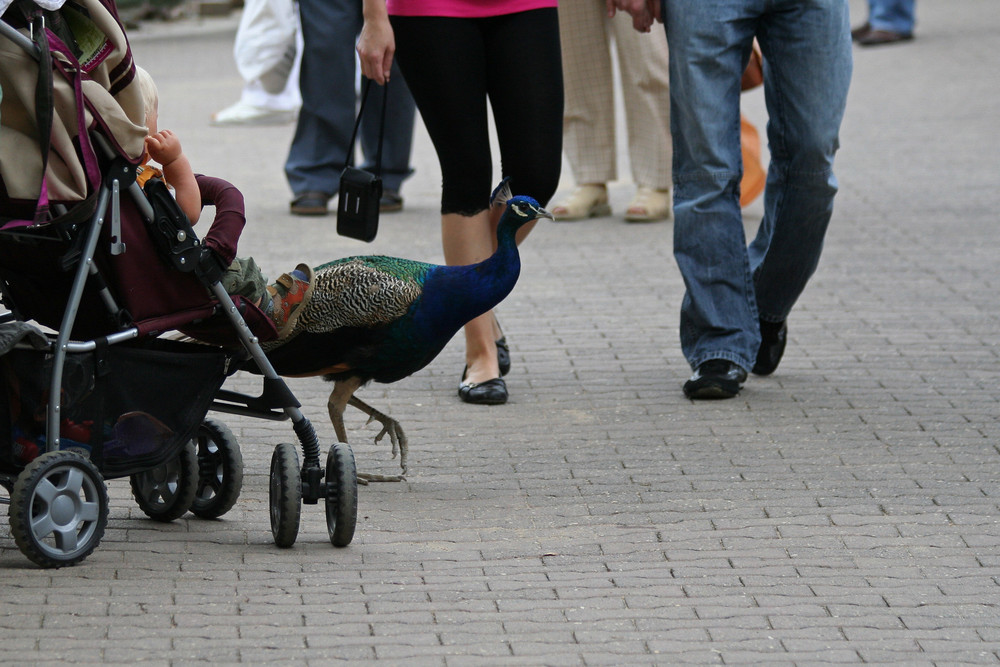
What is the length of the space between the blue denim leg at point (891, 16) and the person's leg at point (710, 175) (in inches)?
481

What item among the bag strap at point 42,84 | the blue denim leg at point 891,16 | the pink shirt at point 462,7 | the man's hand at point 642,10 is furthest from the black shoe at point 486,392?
the blue denim leg at point 891,16

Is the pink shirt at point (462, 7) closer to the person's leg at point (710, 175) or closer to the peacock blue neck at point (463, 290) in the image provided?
the person's leg at point (710, 175)

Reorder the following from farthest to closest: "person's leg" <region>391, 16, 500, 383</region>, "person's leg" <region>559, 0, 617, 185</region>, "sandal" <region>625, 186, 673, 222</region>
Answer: "sandal" <region>625, 186, 673, 222</region>
"person's leg" <region>559, 0, 617, 185</region>
"person's leg" <region>391, 16, 500, 383</region>

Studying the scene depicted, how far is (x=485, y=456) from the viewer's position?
4988mm

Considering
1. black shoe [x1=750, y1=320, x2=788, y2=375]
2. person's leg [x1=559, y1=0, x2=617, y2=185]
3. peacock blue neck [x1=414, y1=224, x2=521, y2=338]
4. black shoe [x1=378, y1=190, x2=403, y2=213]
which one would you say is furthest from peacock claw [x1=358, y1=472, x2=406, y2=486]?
black shoe [x1=378, y1=190, x2=403, y2=213]

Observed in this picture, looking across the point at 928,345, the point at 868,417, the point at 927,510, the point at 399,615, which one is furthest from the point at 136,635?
the point at 928,345

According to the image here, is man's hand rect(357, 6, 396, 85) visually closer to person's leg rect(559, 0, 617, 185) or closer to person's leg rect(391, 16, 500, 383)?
person's leg rect(391, 16, 500, 383)

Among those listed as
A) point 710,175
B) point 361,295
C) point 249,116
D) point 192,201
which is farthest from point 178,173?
point 249,116

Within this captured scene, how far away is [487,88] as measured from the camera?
17.7ft

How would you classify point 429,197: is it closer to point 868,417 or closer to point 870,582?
point 868,417

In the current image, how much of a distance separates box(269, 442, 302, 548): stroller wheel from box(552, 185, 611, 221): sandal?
5.28m

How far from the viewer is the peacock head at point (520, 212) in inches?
188

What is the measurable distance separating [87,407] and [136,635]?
0.65 meters

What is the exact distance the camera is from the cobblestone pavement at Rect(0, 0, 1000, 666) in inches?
138
